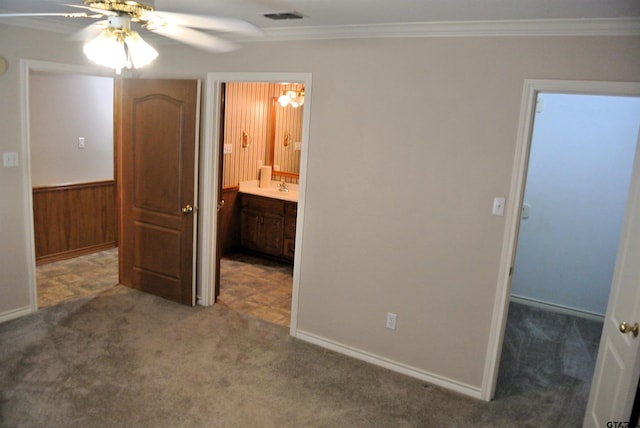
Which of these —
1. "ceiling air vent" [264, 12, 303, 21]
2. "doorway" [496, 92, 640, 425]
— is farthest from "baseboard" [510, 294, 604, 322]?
"ceiling air vent" [264, 12, 303, 21]

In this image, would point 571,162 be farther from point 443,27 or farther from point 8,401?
point 8,401

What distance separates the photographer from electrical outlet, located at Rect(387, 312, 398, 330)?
11.0 ft

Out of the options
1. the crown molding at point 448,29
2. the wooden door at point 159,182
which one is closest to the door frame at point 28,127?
the crown molding at point 448,29

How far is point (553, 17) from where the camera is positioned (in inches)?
98.3

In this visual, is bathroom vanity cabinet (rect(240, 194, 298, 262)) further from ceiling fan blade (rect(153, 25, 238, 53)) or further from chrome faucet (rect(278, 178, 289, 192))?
ceiling fan blade (rect(153, 25, 238, 53))

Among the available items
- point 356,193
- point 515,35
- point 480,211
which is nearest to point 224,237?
point 356,193

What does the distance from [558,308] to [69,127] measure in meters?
5.24

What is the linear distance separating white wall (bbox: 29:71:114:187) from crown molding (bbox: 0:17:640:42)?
53.3 inches

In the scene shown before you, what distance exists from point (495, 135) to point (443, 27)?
703mm

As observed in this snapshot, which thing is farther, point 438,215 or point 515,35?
point 438,215

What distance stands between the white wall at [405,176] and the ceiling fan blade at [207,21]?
4.28ft

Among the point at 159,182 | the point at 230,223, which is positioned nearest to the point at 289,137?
the point at 230,223

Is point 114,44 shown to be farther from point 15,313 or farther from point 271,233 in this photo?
Result: point 271,233

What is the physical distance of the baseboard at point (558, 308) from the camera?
15.0 feet
